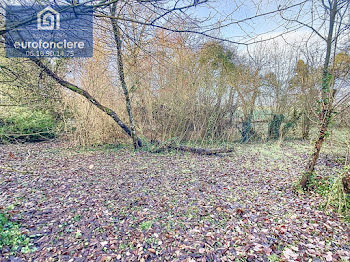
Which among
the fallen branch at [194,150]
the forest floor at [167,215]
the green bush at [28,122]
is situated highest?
the green bush at [28,122]

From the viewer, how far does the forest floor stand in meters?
1.61

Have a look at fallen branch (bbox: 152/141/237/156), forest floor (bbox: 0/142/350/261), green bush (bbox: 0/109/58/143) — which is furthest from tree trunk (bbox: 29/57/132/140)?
green bush (bbox: 0/109/58/143)

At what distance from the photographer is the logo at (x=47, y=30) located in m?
1.75

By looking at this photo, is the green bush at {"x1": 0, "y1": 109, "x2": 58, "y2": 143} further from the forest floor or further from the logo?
the logo

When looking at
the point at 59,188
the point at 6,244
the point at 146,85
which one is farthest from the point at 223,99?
the point at 6,244

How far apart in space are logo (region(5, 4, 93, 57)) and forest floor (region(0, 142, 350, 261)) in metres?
1.90

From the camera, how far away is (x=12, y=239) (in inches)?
64.7

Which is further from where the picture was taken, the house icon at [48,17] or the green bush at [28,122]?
the green bush at [28,122]

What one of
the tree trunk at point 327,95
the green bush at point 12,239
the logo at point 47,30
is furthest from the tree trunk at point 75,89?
the tree trunk at point 327,95

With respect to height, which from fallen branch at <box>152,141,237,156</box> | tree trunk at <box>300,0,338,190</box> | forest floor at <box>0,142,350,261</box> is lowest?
forest floor at <box>0,142,350,261</box>

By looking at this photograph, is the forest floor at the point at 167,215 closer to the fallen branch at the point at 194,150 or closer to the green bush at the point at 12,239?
the green bush at the point at 12,239

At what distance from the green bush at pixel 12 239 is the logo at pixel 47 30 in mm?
1924

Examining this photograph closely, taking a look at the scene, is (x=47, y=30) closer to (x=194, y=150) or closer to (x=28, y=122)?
(x=194, y=150)

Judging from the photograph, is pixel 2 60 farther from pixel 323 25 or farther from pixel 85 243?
pixel 323 25
